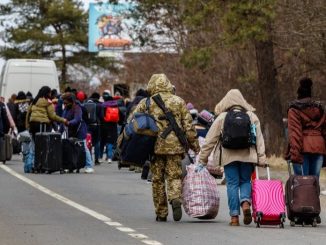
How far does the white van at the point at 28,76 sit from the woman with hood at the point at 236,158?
24.9 meters

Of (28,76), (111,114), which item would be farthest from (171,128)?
(28,76)

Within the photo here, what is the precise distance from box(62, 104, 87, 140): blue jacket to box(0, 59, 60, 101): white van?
13.4m

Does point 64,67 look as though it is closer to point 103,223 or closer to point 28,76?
point 28,76

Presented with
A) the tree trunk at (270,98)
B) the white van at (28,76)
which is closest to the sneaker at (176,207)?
the tree trunk at (270,98)

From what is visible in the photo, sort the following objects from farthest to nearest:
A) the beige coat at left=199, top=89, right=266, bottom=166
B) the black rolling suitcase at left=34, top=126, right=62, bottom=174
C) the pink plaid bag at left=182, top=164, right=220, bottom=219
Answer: the black rolling suitcase at left=34, top=126, right=62, bottom=174 → the pink plaid bag at left=182, top=164, right=220, bottom=219 → the beige coat at left=199, top=89, right=266, bottom=166

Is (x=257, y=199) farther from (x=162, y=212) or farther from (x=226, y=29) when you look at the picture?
(x=226, y=29)

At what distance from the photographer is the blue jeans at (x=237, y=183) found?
50.7 feet

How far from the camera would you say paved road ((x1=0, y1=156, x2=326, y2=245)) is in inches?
537

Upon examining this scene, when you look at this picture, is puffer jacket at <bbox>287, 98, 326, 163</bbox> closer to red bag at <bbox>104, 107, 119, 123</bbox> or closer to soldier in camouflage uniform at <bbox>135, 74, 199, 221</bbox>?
soldier in camouflage uniform at <bbox>135, 74, 199, 221</bbox>

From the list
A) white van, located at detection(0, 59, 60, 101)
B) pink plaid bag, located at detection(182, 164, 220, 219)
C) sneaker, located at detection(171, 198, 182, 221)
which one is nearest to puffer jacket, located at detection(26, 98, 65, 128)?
pink plaid bag, located at detection(182, 164, 220, 219)

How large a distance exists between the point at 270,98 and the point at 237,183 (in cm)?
1813

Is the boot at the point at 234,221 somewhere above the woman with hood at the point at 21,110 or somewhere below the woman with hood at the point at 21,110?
below

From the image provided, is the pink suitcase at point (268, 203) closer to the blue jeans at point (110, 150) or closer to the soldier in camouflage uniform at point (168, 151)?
the soldier in camouflage uniform at point (168, 151)

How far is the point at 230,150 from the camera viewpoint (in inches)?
608
